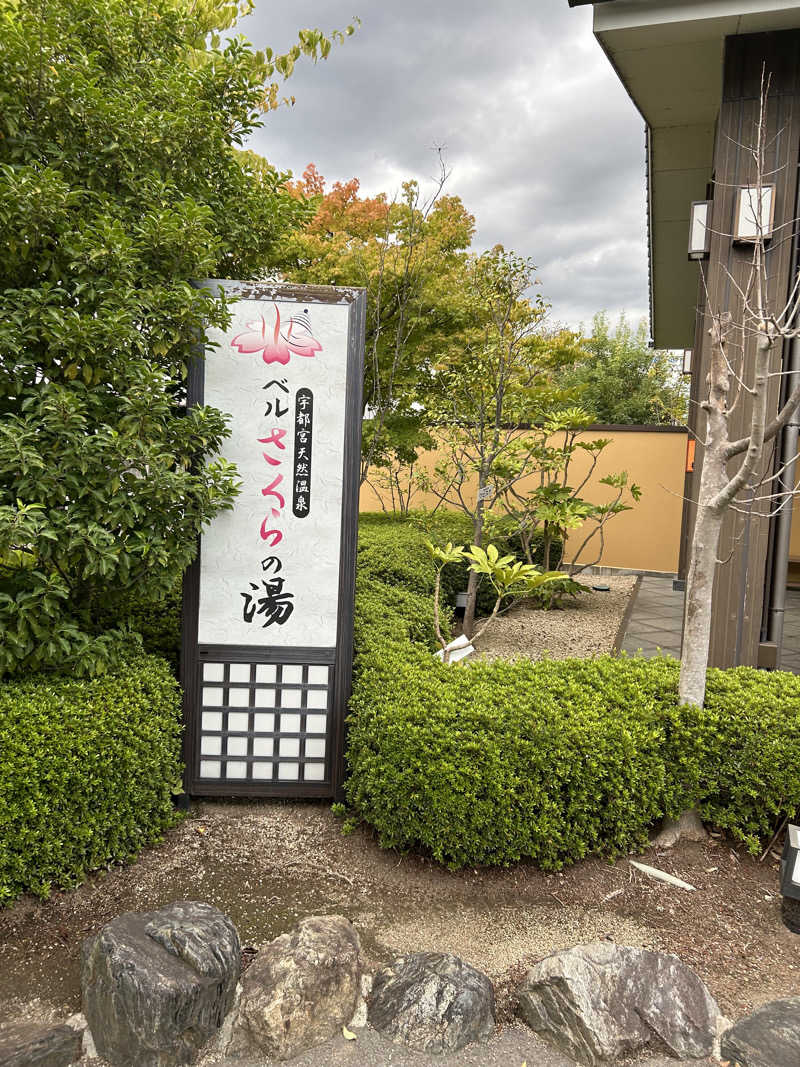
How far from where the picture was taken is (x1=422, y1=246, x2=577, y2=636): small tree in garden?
5.54 m

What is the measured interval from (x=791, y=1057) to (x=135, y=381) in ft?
9.46

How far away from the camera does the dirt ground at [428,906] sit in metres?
2.14

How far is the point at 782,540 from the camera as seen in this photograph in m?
3.54

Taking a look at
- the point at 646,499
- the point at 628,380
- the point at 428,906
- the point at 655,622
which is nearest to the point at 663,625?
the point at 655,622

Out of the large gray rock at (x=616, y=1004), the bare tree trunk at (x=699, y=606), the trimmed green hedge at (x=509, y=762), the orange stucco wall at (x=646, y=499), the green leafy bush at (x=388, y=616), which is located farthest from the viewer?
the orange stucco wall at (x=646, y=499)

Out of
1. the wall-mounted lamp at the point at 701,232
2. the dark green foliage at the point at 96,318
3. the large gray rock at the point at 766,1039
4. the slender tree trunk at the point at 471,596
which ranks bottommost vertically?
the large gray rock at the point at 766,1039

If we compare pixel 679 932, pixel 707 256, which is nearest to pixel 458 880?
pixel 679 932

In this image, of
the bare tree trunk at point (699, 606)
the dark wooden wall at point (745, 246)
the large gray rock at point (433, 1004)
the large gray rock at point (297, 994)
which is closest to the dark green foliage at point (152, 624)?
the large gray rock at point (297, 994)

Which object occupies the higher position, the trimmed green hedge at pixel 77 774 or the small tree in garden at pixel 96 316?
the small tree in garden at pixel 96 316

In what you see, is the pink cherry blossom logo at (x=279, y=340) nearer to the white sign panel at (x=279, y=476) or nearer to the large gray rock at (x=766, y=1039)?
the white sign panel at (x=279, y=476)

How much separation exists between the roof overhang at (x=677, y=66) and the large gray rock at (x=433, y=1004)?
4069 mm

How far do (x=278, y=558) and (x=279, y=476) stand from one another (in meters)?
0.37

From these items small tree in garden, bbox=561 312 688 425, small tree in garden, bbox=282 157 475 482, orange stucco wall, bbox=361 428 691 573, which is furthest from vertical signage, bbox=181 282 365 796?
small tree in garden, bbox=561 312 688 425

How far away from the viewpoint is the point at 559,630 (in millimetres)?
5770
